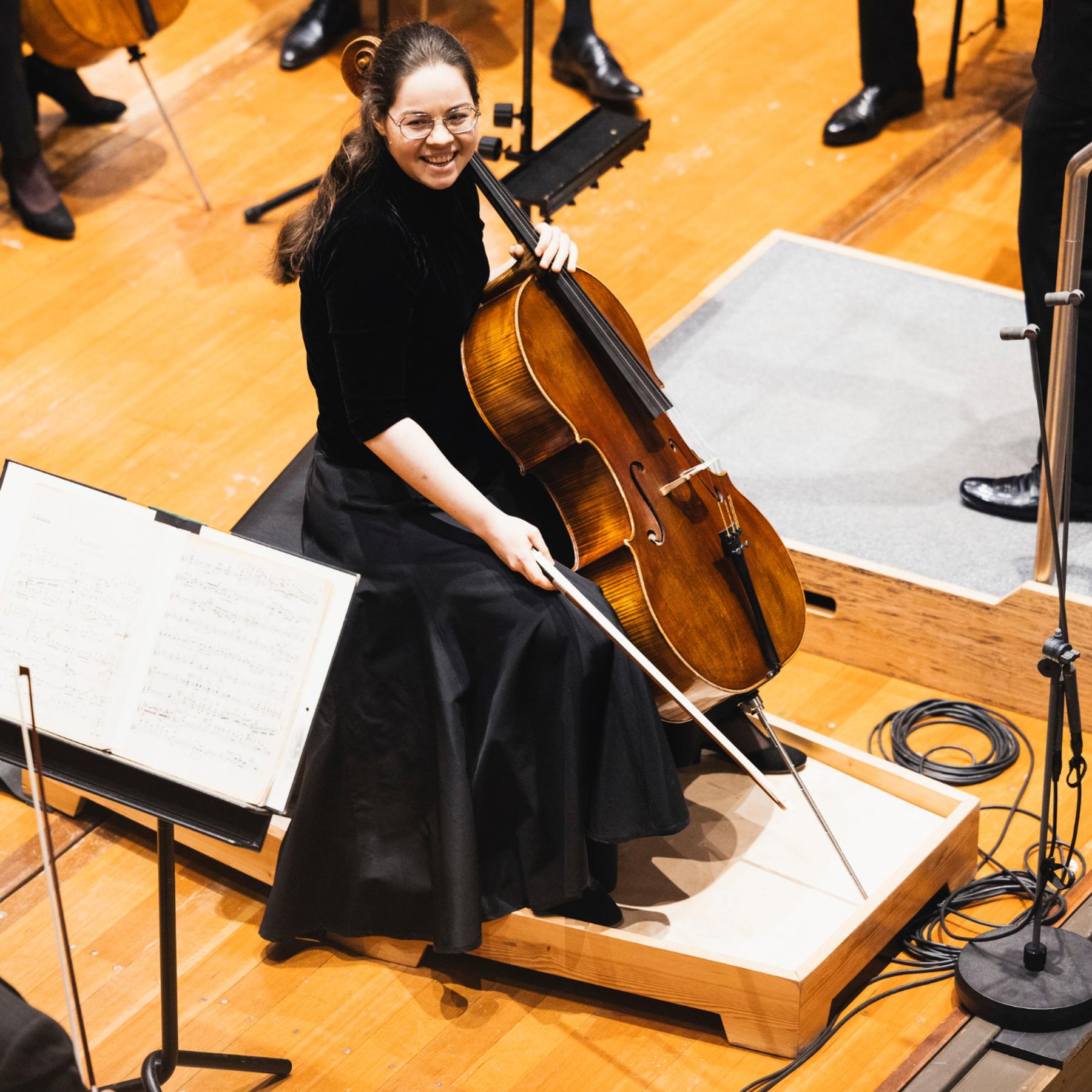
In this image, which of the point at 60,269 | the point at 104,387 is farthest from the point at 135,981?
the point at 60,269

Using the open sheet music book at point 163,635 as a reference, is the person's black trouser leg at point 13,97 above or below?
below

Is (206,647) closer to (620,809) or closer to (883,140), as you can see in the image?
(620,809)

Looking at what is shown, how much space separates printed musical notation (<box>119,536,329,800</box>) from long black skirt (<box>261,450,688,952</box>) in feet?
1.35

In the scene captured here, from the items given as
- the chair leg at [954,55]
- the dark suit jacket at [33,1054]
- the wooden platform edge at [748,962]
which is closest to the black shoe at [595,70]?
the chair leg at [954,55]

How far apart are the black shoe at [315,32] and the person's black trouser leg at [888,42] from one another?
1517 mm

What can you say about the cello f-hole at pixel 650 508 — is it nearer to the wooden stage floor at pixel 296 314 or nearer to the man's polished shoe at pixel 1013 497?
the wooden stage floor at pixel 296 314

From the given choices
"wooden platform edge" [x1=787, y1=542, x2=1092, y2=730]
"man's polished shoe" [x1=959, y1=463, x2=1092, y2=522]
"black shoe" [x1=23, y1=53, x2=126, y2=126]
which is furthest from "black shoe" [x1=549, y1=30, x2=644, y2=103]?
"wooden platform edge" [x1=787, y1=542, x2=1092, y2=730]

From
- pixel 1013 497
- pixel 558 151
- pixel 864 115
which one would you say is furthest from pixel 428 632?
pixel 864 115

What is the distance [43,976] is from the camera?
240cm

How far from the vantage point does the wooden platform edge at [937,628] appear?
2721 millimetres

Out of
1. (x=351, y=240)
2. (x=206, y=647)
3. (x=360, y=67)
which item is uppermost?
(x=360, y=67)

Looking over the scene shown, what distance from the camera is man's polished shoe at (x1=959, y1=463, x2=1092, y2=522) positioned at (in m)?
2.89

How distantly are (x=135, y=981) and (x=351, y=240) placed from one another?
43.6 inches

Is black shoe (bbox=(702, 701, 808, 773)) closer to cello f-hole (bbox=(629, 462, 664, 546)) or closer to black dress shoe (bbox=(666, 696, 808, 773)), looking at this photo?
black dress shoe (bbox=(666, 696, 808, 773))
